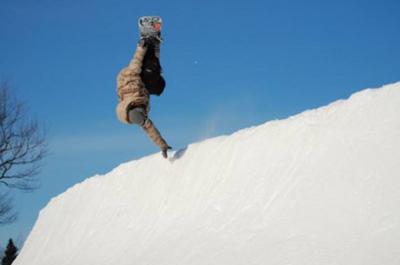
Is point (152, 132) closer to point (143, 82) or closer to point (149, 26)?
point (143, 82)

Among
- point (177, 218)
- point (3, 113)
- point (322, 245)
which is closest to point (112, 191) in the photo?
point (177, 218)

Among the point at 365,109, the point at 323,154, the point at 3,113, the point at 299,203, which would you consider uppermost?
the point at 3,113

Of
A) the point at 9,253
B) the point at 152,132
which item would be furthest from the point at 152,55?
the point at 9,253

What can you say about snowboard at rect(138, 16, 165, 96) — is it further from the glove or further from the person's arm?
the glove

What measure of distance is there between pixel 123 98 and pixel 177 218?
1530mm

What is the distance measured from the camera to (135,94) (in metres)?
5.51

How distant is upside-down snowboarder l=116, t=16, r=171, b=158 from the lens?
552 centimetres

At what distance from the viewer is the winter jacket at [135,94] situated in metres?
5.52

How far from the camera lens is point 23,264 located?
7.82 meters

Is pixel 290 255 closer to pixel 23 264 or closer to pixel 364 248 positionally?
pixel 364 248

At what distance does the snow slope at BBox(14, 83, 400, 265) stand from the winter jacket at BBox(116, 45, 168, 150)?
422 millimetres

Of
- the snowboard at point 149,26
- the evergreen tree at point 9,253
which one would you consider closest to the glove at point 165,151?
the snowboard at point 149,26

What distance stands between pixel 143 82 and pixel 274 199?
7.71 ft

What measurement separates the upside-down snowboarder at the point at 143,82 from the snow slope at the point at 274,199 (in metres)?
0.56
